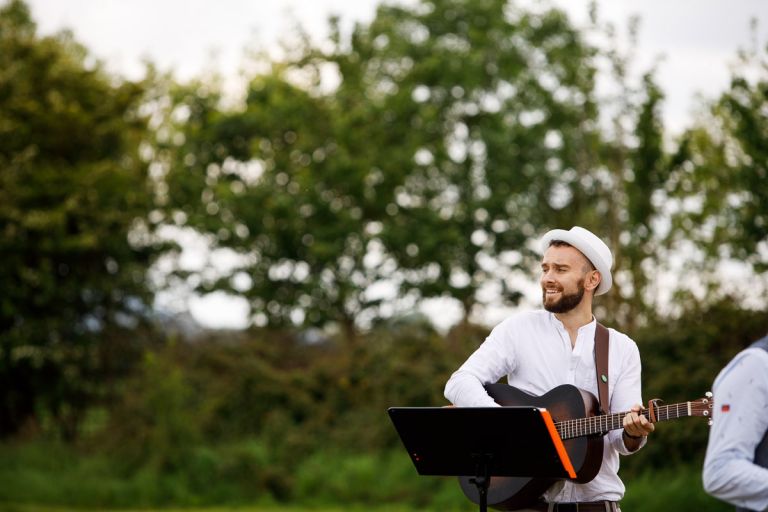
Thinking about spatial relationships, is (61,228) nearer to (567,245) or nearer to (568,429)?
(567,245)

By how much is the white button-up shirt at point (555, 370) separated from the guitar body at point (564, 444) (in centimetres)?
6

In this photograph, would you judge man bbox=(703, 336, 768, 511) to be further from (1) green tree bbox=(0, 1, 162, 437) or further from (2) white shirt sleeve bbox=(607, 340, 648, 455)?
(1) green tree bbox=(0, 1, 162, 437)

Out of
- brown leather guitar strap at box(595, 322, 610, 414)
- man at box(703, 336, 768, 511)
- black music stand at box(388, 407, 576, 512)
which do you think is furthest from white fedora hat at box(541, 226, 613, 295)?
man at box(703, 336, 768, 511)

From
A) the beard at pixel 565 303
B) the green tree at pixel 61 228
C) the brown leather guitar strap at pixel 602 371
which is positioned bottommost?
the brown leather guitar strap at pixel 602 371

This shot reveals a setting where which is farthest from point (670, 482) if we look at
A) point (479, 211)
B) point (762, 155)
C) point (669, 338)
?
point (479, 211)

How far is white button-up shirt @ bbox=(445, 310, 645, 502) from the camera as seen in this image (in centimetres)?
532

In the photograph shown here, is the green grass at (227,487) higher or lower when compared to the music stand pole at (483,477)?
lower

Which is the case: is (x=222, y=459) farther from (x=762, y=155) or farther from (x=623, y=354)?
(x=623, y=354)

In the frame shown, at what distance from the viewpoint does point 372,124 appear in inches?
1130

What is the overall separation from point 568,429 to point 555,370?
12.8 inches

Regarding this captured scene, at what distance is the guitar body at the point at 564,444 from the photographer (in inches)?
206

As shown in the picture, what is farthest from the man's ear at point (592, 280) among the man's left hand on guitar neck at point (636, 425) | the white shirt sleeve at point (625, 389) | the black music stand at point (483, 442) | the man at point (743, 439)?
the man at point (743, 439)

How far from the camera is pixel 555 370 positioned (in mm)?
5457

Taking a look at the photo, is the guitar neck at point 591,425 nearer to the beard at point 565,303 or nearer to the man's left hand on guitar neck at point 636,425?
the man's left hand on guitar neck at point 636,425
